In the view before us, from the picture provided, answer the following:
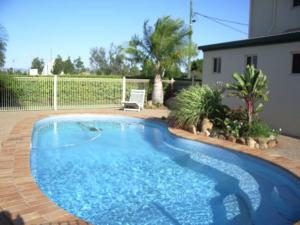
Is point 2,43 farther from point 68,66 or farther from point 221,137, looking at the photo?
point 68,66

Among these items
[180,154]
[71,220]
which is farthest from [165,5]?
[71,220]

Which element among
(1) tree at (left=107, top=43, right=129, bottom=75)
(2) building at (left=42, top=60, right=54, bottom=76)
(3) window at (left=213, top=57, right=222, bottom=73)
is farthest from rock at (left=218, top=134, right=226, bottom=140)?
(2) building at (left=42, top=60, right=54, bottom=76)

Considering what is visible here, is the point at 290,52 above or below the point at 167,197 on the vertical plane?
above

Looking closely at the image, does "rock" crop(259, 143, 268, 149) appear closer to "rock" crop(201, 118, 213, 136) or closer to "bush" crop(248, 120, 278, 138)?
"bush" crop(248, 120, 278, 138)

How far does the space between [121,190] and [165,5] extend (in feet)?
70.3

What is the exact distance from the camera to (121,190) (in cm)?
654

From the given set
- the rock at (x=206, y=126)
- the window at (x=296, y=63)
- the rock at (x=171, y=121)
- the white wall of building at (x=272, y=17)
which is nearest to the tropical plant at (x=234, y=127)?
the rock at (x=206, y=126)

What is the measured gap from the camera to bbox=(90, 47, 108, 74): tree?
158ft

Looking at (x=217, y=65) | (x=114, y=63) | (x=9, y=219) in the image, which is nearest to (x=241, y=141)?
(x=217, y=65)

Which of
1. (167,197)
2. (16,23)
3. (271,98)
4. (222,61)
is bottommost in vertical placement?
(167,197)

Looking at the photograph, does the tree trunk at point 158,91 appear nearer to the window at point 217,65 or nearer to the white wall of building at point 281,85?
the window at point 217,65

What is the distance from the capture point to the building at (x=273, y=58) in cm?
1097

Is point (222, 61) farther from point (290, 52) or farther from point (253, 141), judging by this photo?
point (253, 141)

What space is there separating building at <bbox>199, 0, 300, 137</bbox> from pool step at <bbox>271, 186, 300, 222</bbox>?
4998mm
